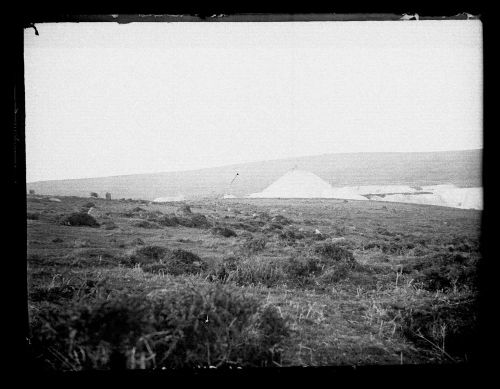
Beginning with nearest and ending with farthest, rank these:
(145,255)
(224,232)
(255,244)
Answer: (145,255)
(255,244)
(224,232)

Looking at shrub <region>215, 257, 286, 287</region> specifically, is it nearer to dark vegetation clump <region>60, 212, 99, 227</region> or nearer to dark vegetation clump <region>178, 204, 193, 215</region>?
dark vegetation clump <region>178, 204, 193, 215</region>

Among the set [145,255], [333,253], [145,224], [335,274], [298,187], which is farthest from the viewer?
[298,187]

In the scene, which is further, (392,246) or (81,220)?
(392,246)

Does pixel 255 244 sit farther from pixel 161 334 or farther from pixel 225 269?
pixel 161 334

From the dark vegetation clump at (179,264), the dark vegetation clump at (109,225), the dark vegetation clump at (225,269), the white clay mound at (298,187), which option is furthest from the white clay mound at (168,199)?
the dark vegetation clump at (225,269)

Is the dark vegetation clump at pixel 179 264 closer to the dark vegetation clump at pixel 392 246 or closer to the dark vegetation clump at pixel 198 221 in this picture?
the dark vegetation clump at pixel 198 221

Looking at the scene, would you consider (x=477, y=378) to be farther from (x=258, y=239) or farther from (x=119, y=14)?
(x=119, y=14)

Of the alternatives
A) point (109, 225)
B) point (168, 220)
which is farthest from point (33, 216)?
point (168, 220)
